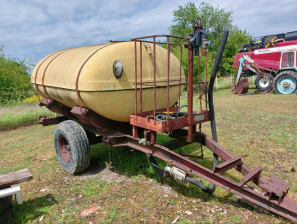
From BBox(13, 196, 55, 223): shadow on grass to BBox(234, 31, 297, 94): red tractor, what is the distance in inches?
564

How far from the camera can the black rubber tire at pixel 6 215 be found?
2.93m

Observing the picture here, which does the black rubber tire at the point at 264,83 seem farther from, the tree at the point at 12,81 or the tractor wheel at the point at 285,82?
the tree at the point at 12,81

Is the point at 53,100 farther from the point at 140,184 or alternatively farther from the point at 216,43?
the point at 216,43

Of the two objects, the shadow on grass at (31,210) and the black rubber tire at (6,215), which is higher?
the black rubber tire at (6,215)

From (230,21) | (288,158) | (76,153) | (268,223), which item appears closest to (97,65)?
(76,153)

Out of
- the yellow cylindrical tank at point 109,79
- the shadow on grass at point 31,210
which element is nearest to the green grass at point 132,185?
the shadow on grass at point 31,210

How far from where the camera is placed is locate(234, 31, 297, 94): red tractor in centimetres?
1367

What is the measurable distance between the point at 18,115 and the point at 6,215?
22.9 feet

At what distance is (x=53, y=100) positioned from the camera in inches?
198

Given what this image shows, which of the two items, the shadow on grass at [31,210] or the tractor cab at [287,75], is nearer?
the shadow on grass at [31,210]

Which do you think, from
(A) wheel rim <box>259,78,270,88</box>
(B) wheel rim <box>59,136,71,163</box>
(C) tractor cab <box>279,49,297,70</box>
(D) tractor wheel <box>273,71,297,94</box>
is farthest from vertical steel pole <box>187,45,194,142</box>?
(A) wheel rim <box>259,78,270,88</box>

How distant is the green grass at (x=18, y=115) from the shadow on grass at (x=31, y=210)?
6119mm

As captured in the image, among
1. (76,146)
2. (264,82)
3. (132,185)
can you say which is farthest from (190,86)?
(264,82)

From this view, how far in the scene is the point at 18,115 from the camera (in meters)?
9.05
